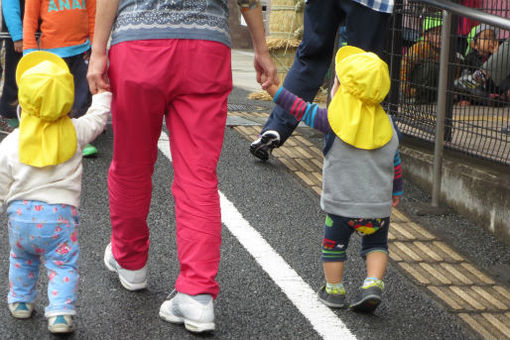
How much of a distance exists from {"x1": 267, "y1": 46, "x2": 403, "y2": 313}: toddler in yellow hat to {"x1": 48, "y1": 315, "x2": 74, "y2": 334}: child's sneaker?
1168 mm

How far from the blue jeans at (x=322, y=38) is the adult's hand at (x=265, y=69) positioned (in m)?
2.03

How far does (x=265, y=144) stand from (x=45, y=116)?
9.84 ft

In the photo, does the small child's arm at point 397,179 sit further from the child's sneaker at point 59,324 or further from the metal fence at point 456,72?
the child's sneaker at point 59,324

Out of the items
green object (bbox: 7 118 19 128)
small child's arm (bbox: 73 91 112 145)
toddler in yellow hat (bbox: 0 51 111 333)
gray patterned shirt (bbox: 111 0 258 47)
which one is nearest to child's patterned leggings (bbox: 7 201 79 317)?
toddler in yellow hat (bbox: 0 51 111 333)

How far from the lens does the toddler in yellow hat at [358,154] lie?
3.76 metres

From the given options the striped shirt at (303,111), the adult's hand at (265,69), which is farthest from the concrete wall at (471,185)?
the adult's hand at (265,69)

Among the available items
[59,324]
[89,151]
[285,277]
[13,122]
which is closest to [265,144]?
[89,151]

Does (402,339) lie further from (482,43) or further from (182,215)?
(482,43)

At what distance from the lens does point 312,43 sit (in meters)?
6.15

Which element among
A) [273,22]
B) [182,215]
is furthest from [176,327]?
[273,22]

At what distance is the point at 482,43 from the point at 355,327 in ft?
7.83

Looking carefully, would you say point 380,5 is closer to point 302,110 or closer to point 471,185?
point 471,185

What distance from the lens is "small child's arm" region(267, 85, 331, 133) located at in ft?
12.6

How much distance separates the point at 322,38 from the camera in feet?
20.0
